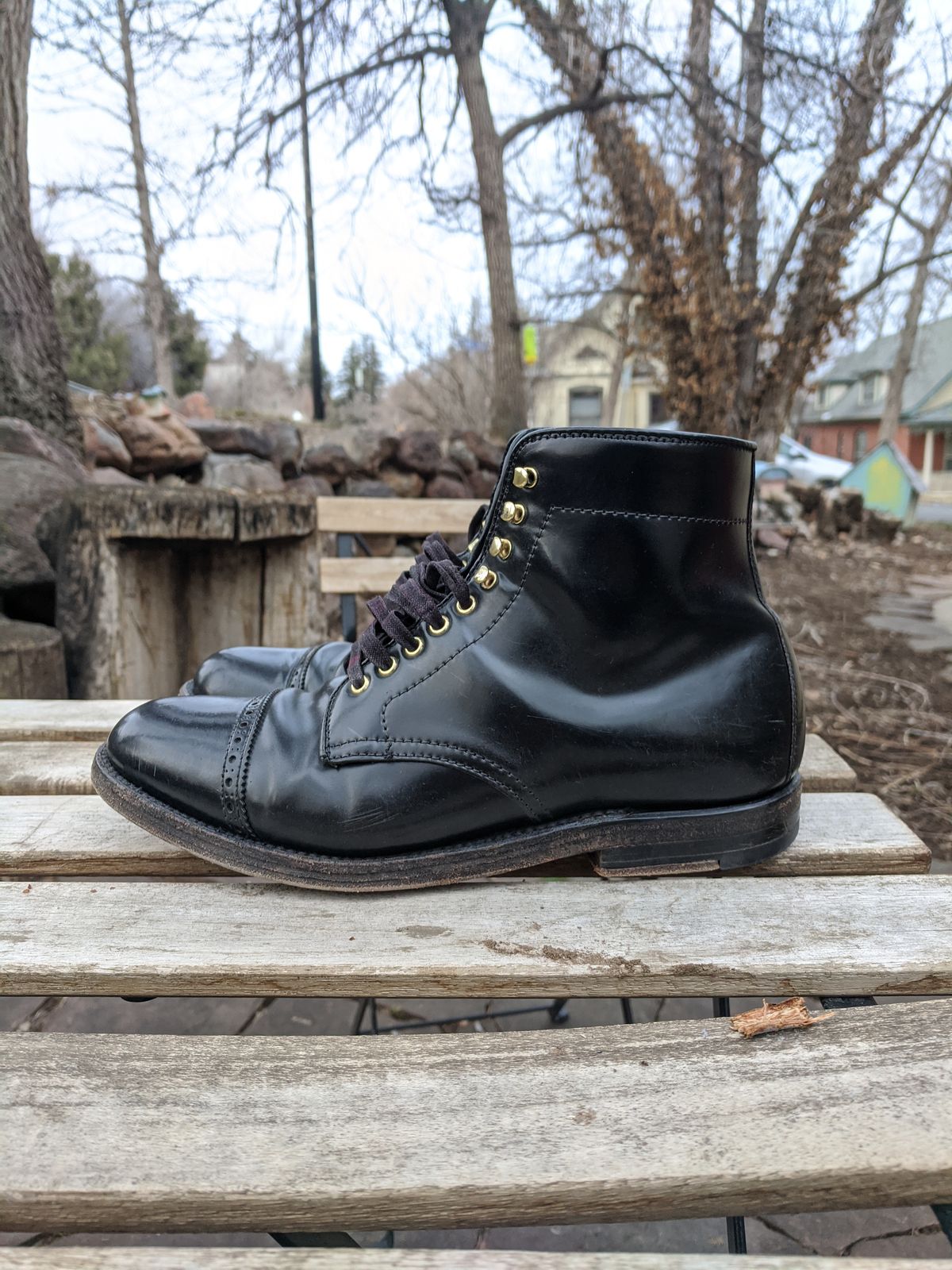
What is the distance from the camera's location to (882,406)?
32625mm

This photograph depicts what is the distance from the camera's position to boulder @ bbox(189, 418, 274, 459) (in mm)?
5262

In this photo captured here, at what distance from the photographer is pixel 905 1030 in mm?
680

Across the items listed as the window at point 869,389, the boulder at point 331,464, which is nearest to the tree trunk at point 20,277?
the boulder at point 331,464

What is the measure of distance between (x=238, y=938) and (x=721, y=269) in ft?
17.7

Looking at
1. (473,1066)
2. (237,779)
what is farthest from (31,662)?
(473,1066)

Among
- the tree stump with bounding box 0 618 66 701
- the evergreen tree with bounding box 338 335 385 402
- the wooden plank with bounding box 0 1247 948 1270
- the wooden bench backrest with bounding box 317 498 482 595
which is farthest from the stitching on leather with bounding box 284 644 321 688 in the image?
the evergreen tree with bounding box 338 335 385 402

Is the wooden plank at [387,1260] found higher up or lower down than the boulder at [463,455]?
lower down

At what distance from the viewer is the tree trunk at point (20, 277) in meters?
3.14

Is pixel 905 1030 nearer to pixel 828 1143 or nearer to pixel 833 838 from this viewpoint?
pixel 828 1143

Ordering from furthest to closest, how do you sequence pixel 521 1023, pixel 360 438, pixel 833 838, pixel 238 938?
pixel 360 438, pixel 521 1023, pixel 833 838, pixel 238 938

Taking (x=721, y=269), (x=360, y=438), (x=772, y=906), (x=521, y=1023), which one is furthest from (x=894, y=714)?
(x=360, y=438)

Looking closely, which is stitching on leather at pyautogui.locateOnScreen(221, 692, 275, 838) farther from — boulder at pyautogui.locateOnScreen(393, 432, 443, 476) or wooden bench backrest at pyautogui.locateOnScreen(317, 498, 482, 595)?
boulder at pyautogui.locateOnScreen(393, 432, 443, 476)

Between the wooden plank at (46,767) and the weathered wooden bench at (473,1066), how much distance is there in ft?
0.86

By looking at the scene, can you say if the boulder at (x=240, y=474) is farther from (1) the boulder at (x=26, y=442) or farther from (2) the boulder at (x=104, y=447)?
(1) the boulder at (x=26, y=442)
